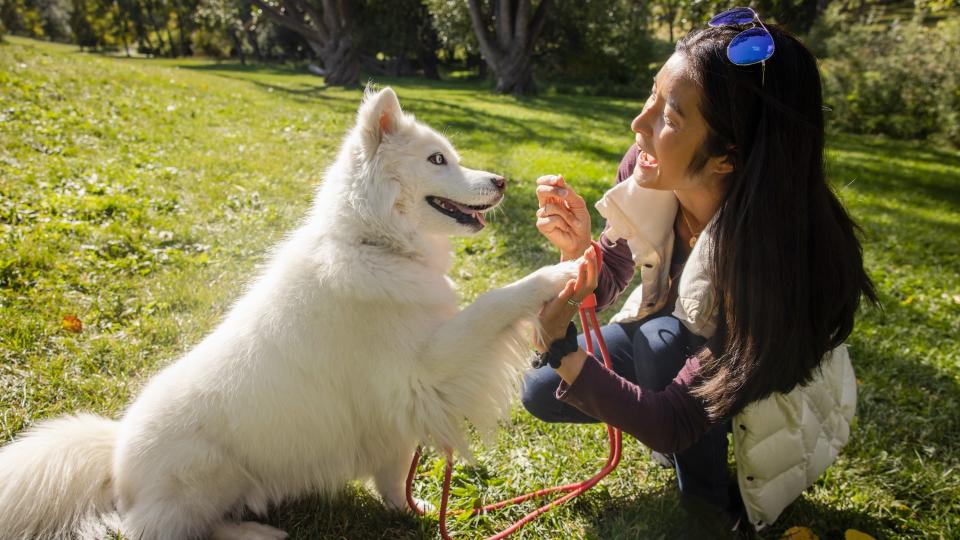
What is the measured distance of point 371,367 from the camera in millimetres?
2131

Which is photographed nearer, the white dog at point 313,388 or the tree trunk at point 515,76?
the white dog at point 313,388

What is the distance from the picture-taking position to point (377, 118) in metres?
2.27

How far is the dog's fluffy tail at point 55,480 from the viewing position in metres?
2.05

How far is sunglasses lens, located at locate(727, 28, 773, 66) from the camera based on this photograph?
1.71 m

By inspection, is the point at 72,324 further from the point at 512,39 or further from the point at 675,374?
the point at 512,39

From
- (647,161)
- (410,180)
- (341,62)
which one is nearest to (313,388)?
(410,180)

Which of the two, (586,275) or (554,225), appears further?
(554,225)

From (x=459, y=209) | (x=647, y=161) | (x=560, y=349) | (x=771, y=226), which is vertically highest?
(x=647, y=161)

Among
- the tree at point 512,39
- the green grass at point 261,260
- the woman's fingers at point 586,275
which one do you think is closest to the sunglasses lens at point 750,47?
the woman's fingers at point 586,275

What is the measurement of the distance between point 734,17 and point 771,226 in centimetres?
80

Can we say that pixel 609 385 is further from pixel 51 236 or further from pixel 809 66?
pixel 51 236

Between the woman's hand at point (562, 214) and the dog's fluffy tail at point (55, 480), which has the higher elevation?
the woman's hand at point (562, 214)

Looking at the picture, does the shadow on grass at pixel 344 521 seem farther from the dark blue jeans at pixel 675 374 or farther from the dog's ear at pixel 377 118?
the dog's ear at pixel 377 118

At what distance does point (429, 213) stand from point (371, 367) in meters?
0.69
